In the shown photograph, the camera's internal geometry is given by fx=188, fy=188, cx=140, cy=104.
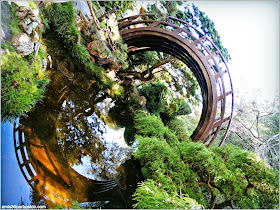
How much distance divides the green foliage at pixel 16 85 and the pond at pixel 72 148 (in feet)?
0.64

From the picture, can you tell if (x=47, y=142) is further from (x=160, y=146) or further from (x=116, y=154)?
(x=160, y=146)

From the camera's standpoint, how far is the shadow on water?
8.22ft

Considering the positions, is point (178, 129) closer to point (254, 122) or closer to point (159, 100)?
point (159, 100)

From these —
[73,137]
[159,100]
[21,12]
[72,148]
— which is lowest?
[72,148]

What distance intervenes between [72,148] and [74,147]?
0.05 metres

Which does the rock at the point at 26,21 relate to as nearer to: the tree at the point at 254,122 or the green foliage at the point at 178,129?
the green foliage at the point at 178,129

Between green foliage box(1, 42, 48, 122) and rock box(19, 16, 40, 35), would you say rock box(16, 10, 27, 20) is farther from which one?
green foliage box(1, 42, 48, 122)

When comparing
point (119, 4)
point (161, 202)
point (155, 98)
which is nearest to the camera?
point (161, 202)

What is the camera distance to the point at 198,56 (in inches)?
197

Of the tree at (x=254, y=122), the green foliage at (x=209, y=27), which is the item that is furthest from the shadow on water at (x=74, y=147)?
the green foliage at (x=209, y=27)

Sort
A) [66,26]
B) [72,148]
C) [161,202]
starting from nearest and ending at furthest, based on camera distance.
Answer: [161,202] < [72,148] < [66,26]

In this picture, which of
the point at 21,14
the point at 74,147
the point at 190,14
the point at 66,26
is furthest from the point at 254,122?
the point at 21,14

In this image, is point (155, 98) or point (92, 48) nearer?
point (92, 48)

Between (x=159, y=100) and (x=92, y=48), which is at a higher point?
(x=92, y=48)
